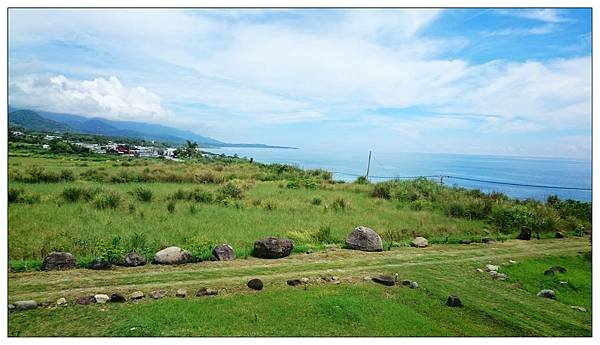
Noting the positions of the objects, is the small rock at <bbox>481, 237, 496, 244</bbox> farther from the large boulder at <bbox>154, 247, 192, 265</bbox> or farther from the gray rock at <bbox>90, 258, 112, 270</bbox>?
the gray rock at <bbox>90, 258, 112, 270</bbox>

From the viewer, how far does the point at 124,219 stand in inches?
496

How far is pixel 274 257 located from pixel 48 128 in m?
83.7

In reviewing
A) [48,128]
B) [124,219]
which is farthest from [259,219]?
[48,128]

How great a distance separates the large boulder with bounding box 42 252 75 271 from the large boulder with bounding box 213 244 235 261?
279 cm

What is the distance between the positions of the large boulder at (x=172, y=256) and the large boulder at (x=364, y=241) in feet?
13.8

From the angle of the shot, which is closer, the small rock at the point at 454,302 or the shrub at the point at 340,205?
the small rock at the point at 454,302

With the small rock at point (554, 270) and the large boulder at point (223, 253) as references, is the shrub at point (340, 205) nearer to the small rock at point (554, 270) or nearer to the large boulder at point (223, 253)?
the large boulder at point (223, 253)

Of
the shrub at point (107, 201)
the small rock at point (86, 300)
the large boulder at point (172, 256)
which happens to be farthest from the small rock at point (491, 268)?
the shrub at point (107, 201)

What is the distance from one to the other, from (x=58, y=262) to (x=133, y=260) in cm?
135

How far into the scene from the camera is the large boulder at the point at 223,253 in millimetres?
8867

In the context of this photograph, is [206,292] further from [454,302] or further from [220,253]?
[454,302]

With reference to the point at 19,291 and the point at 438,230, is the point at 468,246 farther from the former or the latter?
the point at 19,291

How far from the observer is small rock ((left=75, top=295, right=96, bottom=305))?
20.6 ft

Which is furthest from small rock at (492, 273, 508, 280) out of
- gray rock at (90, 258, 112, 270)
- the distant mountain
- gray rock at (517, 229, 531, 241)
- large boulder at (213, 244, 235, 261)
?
the distant mountain
